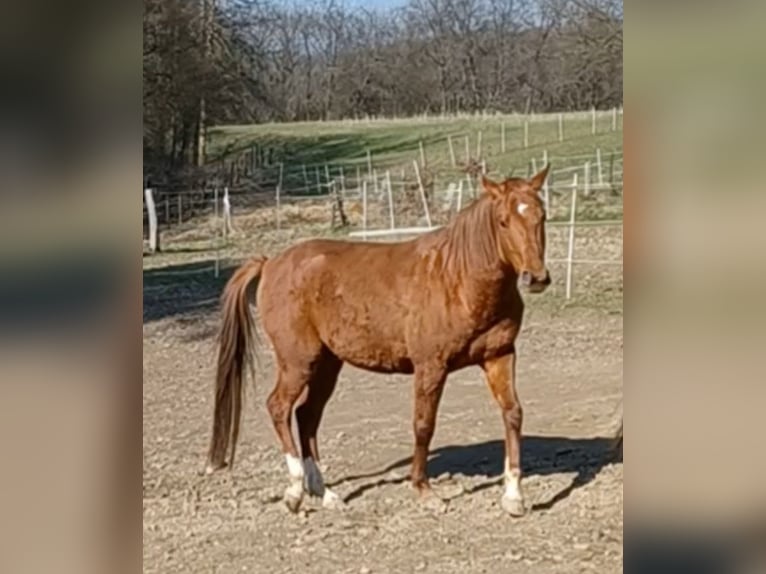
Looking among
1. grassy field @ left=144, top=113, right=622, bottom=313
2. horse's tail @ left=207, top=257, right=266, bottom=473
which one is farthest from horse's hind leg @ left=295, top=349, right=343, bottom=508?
grassy field @ left=144, top=113, right=622, bottom=313

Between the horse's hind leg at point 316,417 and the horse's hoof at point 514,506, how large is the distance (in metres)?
0.33

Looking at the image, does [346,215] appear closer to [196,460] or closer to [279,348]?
[279,348]

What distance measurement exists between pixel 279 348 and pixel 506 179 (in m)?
0.57

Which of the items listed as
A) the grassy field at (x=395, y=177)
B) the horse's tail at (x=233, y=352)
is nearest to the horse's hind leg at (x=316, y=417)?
the horse's tail at (x=233, y=352)

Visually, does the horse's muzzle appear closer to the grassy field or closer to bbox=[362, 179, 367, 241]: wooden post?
the grassy field

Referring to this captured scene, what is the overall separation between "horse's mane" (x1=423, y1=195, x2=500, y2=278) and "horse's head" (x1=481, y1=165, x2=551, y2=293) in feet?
0.07

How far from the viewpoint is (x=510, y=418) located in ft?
8.13

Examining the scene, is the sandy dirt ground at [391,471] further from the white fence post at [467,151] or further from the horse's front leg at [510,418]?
the white fence post at [467,151]

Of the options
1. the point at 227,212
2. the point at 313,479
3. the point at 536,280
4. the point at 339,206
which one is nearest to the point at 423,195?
the point at 339,206

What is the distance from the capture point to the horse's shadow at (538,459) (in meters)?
2.48

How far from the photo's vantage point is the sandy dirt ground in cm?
247

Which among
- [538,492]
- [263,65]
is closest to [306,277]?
[263,65]
